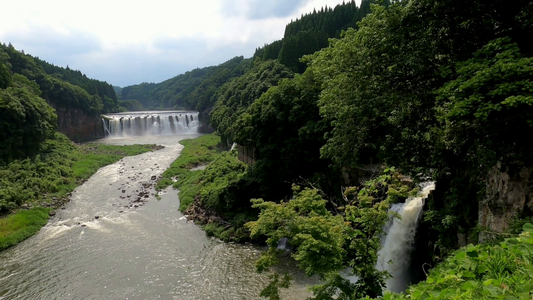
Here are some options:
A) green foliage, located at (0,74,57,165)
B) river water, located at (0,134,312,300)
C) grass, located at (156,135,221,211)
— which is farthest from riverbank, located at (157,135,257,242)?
green foliage, located at (0,74,57,165)

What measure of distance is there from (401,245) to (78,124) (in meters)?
79.2

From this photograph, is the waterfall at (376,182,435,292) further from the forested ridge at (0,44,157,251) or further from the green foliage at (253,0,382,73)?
the green foliage at (253,0,382,73)

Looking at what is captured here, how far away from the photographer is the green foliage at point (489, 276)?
365 centimetres

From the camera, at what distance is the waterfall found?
522 inches

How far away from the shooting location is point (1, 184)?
90.3ft

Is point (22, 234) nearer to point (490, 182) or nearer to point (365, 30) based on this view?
point (365, 30)

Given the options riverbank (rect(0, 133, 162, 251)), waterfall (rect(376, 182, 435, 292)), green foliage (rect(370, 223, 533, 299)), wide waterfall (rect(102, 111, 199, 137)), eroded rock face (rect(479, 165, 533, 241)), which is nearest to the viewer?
green foliage (rect(370, 223, 533, 299))

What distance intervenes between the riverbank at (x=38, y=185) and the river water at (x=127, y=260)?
4.07ft

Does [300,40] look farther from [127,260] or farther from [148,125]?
[127,260]

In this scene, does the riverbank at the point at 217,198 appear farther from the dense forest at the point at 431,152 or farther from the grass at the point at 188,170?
the dense forest at the point at 431,152

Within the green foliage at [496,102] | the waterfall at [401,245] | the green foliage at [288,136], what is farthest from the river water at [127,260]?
the green foliage at [496,102]

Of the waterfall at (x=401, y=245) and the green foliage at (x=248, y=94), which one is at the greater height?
the green foliage at (x=248, y=94)

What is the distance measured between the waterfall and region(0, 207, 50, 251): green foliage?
933 inches

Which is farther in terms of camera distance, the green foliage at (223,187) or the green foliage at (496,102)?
the green foliage at (223,187)
